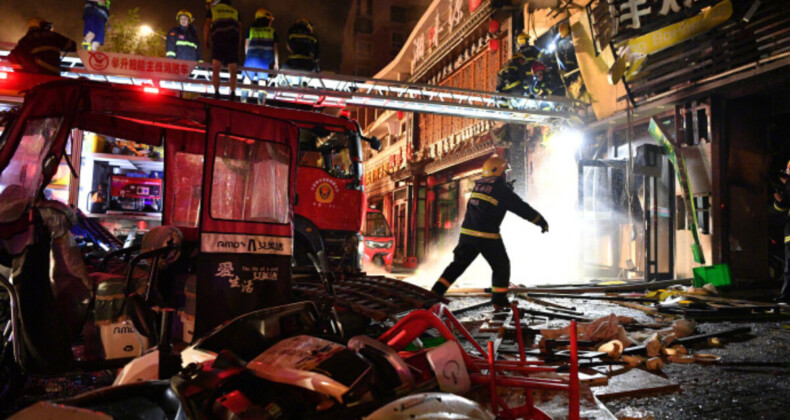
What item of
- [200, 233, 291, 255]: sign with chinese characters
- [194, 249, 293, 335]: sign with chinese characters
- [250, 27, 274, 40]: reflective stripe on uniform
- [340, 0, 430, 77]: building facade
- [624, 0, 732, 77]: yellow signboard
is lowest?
[194, 249, 293, 335]: sign with chinese characters

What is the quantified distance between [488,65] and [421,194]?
837cm

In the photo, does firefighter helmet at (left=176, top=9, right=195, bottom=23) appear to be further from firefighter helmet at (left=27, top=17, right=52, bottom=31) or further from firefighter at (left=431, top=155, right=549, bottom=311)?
firefighter at (left=431, top=155, right=549, bottom=311)

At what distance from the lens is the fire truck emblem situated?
7.43m

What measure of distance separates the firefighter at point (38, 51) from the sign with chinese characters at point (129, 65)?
0.47 m

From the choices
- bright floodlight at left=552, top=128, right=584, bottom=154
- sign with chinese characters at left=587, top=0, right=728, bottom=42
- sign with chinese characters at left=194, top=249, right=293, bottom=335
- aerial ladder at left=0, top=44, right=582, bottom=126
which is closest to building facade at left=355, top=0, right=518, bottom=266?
bright floodlight at left=552, top=128, right=584, bottom=154

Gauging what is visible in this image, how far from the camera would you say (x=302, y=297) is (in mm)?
4918

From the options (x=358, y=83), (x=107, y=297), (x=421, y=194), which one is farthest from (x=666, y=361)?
(x=421, y=194)

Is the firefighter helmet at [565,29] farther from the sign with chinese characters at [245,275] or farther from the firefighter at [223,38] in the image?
the sign with chinese characters at [245,275]

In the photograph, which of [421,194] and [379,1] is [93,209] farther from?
[379,1]

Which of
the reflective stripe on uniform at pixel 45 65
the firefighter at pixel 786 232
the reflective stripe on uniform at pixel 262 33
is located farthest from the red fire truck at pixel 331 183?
the firefighter at pixel 786 232

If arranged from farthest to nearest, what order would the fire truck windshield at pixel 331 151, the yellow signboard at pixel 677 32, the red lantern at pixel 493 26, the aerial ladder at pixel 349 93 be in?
the red lantern at pixel 493 26 → the aerial ladder at pixel 349 93 → the yellow signboard at pixel 677 32 → the fire truck windshield at pixel 331 151

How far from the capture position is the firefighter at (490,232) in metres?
6.94

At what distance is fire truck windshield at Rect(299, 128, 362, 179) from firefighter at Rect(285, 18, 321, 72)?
12.3ft

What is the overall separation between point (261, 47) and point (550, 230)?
9.62m
